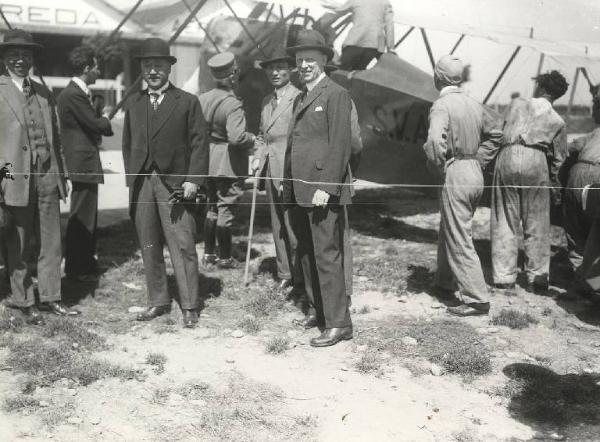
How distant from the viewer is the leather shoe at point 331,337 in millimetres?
4883

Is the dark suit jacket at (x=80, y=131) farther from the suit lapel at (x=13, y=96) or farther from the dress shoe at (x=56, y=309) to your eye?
the dress shoe at (x=56, y=309)

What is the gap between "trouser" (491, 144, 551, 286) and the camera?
6352mm

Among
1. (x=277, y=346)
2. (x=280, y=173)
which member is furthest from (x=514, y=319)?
(x=280, y=173)

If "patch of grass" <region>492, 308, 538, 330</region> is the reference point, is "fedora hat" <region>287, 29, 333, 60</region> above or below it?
above

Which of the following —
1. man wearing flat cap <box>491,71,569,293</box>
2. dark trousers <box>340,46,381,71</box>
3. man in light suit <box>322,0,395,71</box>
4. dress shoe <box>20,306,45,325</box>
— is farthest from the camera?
dark trousers <box>340,46,381,71</box>

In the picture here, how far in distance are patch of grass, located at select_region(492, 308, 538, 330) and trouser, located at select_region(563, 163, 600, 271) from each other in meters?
1.16

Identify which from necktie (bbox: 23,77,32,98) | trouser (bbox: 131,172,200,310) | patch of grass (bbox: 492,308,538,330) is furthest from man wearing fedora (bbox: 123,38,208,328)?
patch of grass (bbox: 492,308,538,330)

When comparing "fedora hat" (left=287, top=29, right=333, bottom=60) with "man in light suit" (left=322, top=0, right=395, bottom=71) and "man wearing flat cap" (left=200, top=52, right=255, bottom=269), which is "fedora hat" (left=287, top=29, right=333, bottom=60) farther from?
"man in light suit" (left=322, top=0, right=395, bottom=71)

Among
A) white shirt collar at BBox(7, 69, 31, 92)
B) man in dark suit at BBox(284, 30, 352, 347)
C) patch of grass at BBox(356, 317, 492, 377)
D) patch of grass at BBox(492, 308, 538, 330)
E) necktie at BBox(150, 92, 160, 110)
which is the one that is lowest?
patch of grass at BBox(356, 317, 492, 377)

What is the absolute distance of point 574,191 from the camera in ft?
19.8

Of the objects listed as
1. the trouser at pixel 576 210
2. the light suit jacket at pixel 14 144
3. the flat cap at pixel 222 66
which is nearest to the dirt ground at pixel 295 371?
the trouser at pixel 576 210

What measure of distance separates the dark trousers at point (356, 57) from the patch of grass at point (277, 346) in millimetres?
5278

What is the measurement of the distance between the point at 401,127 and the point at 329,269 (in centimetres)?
421

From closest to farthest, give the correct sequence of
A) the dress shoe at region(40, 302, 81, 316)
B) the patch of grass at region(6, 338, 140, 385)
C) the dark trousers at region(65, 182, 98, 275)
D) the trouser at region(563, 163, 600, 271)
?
the patch of grass at region(6, 338, 140, 385)
the dress shoe at region(40, 302, 81, 316)
the trouser at region(563, 163, 600, 271)
the dark trousers at region(65, 182, 98, 275)
